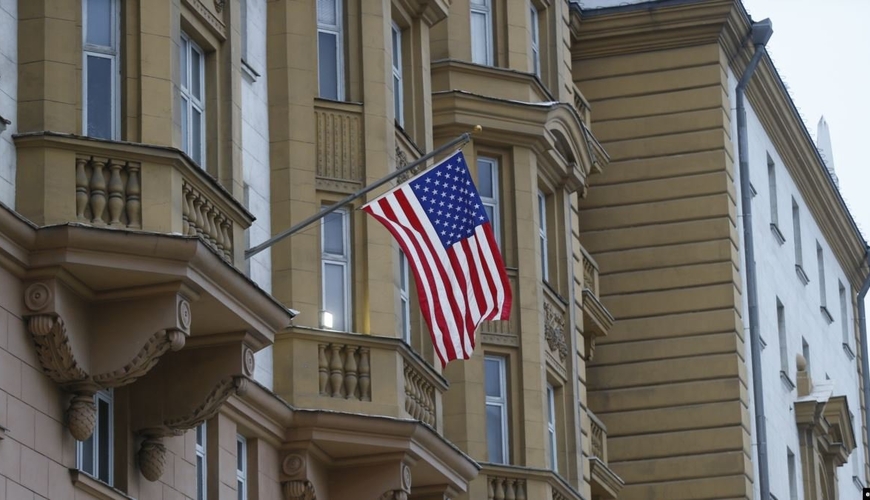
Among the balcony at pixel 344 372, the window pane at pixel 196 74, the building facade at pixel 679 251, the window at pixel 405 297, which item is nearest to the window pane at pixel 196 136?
the window pane at pixel 196 74

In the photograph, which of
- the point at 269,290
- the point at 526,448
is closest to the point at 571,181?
the point at 526,448

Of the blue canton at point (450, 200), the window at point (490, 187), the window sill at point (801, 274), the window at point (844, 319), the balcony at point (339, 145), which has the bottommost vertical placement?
the blue canton at point (450, 200)

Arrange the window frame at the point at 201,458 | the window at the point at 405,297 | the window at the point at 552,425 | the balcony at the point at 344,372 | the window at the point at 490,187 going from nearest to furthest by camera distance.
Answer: the window frame at the point at 201,458
the balcony at the point at 344,372
the window at the point at 405,297
the window at the point at 490,187
the window at the point at 552,425

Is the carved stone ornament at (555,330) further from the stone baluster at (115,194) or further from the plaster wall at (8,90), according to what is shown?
the plaster wall at (8,90)

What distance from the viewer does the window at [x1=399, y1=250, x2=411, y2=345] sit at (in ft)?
104

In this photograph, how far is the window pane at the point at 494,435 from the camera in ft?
120

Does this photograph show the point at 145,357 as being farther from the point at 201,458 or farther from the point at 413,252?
the point at 413,252

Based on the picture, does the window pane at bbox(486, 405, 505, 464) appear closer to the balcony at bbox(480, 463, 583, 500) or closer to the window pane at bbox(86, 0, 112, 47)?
the balcony at bbox(480, 463, 583, 500)

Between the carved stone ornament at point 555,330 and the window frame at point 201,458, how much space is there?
37.9 ft

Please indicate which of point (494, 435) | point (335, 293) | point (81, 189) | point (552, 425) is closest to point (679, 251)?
point (552, 425)

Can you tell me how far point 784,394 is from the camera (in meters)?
54.1

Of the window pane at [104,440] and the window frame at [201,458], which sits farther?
the window frame at [201,458]

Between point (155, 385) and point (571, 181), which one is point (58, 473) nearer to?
point (155, 385)

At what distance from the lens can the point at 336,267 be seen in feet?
99.8
